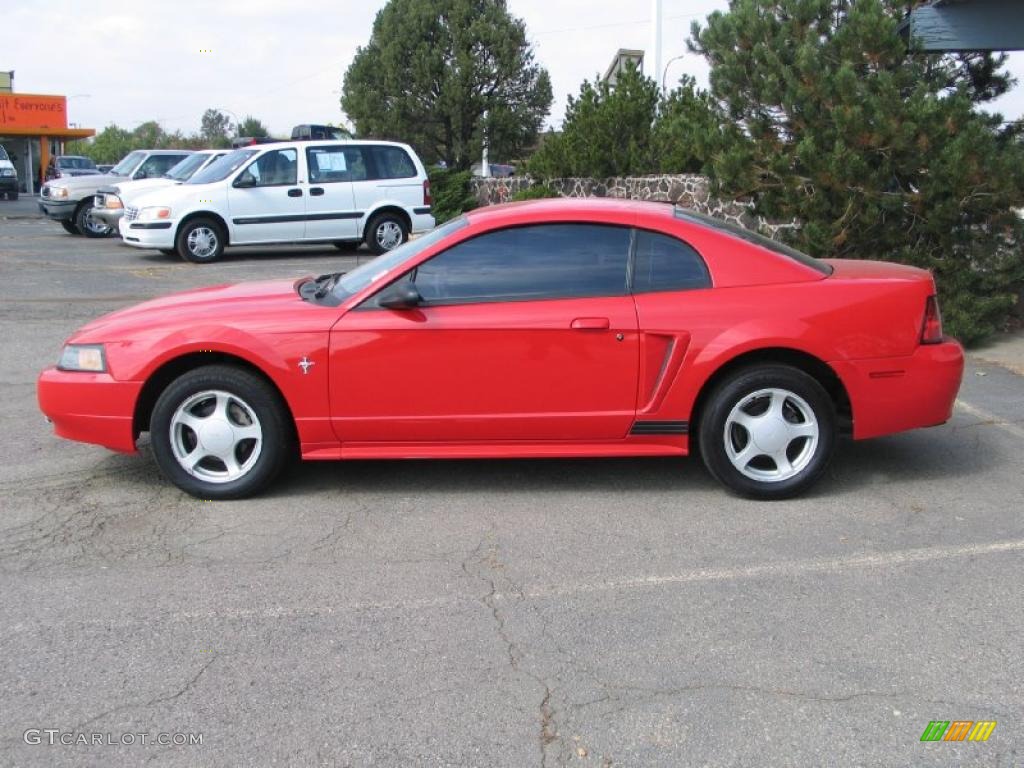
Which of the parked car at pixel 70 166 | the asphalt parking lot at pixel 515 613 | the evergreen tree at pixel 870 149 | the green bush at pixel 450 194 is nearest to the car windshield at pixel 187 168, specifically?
the green bush at pixel 450 194

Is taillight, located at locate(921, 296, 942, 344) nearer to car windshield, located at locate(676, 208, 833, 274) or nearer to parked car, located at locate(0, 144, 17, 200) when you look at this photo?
car windshield, located at locate(676, 208, 833, 274)

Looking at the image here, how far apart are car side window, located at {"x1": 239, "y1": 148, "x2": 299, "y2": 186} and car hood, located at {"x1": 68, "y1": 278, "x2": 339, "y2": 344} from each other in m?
10.5

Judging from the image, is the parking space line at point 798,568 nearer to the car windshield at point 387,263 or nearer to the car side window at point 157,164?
the car windshield at point 387,263

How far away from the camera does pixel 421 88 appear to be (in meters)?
23.0

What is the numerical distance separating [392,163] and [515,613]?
1335 centimetres

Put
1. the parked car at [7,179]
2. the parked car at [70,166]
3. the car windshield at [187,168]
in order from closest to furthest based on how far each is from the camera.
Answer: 1. the car windshield at [187,168]
2. the parked car at [7,179]
3. the parked car at [70,166]

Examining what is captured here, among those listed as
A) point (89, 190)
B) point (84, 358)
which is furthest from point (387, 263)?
point (89, 190)

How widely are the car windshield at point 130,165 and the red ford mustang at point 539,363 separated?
663 inches

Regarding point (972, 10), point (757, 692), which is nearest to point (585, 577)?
point (757, 692)

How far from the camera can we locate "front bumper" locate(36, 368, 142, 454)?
5156 millimetres

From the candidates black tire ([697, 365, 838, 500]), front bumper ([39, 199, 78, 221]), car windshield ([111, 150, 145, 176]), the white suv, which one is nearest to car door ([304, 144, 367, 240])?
the white suv

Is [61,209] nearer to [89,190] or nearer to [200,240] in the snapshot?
[89,190]

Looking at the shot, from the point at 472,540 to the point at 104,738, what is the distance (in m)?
1.94

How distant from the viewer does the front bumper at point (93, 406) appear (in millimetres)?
5156
